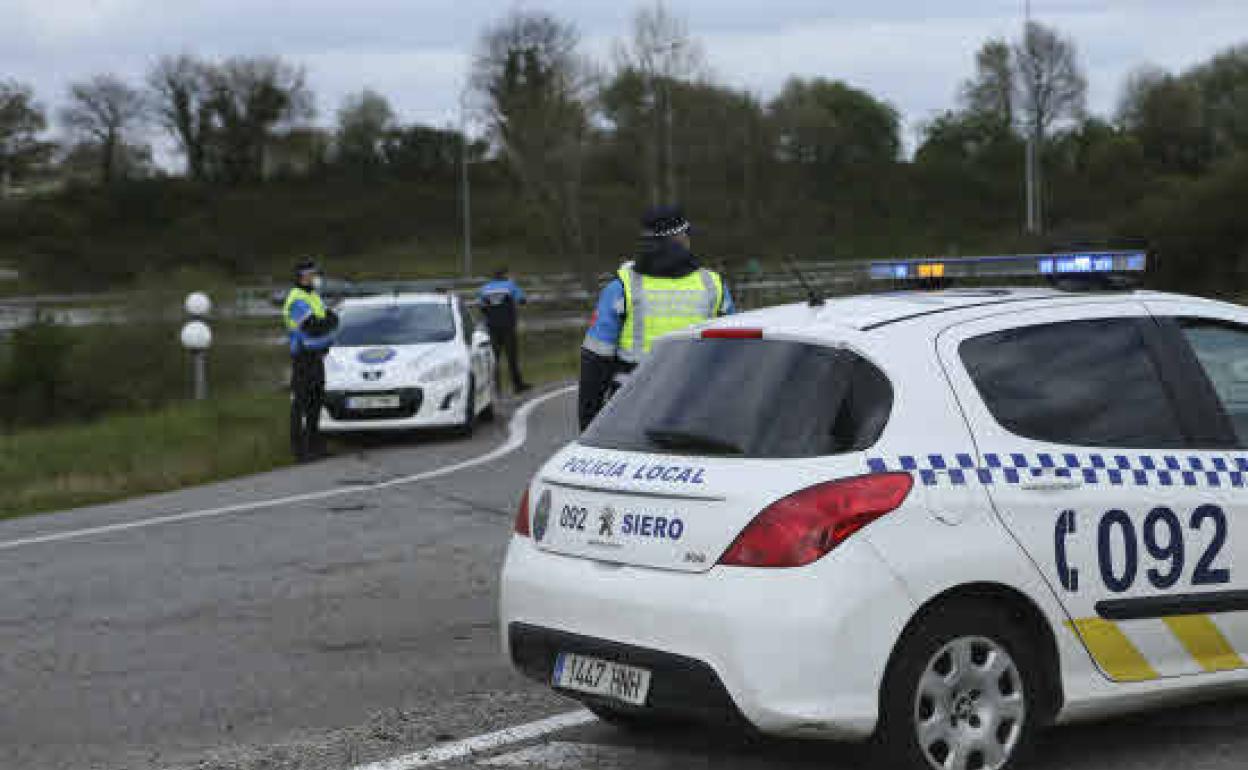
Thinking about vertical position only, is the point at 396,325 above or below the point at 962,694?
above

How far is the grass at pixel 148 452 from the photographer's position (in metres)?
15.8

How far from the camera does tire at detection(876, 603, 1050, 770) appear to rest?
495cm

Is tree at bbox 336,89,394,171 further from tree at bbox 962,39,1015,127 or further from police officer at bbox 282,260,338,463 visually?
police officer at bbox 282,260,338,463

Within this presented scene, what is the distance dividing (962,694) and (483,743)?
5.60 feet

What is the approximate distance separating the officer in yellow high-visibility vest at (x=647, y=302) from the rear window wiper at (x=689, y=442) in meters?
2.78

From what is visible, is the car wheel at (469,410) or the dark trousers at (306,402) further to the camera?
the car wheel at (469,410)

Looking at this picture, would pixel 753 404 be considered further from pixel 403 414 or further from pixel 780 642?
pixel 403 414

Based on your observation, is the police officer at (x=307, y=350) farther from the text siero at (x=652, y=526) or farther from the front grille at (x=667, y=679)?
the text siero at (x=652, y=526)

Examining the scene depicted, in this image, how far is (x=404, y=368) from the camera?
17578mm

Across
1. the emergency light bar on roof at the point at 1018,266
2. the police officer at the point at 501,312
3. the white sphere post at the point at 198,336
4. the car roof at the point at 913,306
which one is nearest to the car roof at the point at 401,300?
the police officer at the point at 501,312

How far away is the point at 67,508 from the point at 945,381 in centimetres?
1093

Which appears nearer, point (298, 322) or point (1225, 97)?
point (298, 322)

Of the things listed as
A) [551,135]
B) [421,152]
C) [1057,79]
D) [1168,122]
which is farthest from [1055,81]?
[421,152]

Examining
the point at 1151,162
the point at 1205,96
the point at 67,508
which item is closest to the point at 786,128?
the point at 1151,162
